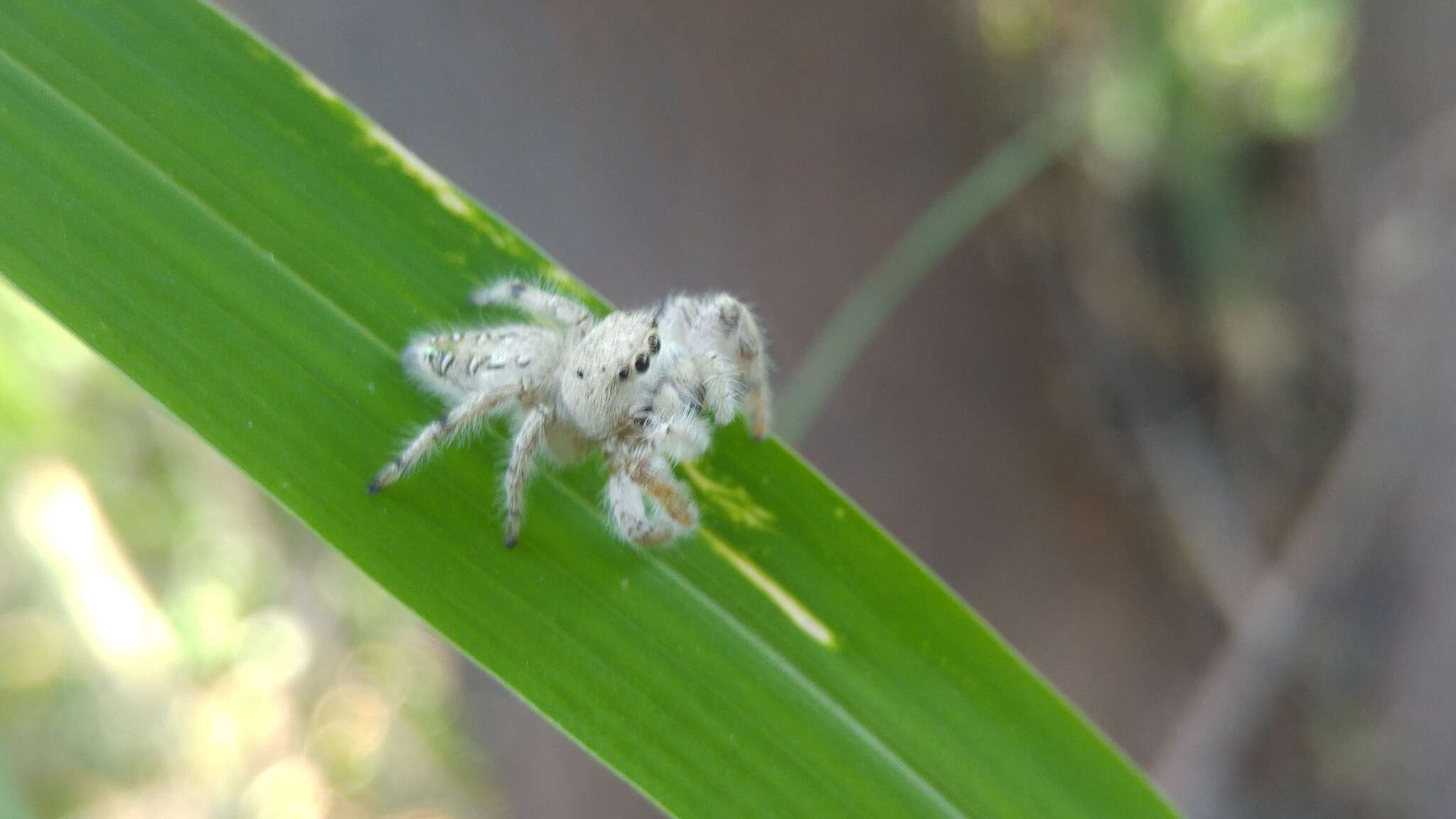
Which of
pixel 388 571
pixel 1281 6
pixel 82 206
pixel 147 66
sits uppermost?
pixel 1281 6

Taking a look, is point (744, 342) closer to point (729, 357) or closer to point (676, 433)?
point (729, 357)

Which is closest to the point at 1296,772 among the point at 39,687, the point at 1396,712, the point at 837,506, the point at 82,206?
the point at 1396,712

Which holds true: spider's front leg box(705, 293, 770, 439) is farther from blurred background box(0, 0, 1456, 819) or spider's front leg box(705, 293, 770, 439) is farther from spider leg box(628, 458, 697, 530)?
blurred background box(0, 0, 1456, 819)

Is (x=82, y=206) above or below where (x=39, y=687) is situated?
above

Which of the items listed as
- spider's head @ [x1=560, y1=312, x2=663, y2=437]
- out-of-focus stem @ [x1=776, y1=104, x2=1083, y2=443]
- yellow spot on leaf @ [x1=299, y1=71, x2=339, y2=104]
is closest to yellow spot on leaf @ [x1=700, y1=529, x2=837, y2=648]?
spider's head @ [x1=560, y1=312, x2=663, y2=437]

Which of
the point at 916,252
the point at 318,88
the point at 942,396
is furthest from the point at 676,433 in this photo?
the point at 942,396

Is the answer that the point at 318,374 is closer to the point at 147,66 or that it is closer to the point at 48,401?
the point at 147,66

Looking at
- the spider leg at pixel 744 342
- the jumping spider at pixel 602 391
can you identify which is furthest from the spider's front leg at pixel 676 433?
the spider leg at pixel 744 342
